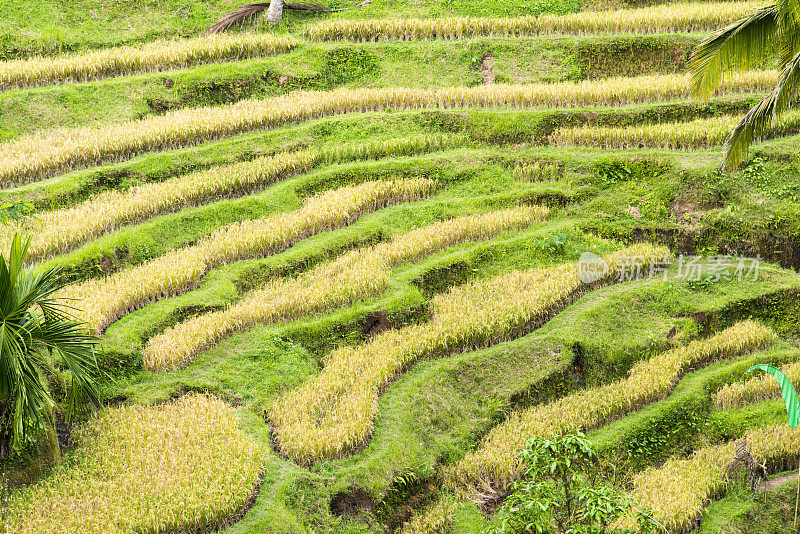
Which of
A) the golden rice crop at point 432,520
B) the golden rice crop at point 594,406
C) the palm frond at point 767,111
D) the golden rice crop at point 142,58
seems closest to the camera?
the golden rice crop at point 432,520

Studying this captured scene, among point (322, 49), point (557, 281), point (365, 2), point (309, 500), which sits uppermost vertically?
point (365, 2)

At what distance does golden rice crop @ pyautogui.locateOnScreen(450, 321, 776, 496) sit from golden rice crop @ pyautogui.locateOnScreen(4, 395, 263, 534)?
3135mm

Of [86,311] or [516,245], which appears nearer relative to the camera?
[86,311]

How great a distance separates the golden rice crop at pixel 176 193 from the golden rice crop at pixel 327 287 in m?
3.18

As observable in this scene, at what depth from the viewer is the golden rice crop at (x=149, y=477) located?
25.7ft

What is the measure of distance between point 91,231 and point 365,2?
13898 mm

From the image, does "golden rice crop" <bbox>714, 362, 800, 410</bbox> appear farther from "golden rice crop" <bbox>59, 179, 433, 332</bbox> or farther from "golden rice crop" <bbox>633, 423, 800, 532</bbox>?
"golden rice crop" <bbox>59, 179, 433, 332</bbox>

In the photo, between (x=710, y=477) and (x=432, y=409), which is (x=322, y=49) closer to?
(x=432, y=409)

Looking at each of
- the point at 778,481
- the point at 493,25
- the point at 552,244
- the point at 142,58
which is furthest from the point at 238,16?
the point at 778,481

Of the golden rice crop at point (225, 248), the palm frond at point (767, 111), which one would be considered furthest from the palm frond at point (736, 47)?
the golden rice crop at point (225, 248)

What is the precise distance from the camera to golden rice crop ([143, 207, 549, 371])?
1090cm

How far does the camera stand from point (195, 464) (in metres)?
8.78

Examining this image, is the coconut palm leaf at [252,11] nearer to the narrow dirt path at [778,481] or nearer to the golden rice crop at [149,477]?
the golden rice crop at [149,477]

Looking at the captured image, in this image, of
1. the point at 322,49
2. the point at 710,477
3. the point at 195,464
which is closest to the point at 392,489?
the point at 195,464
